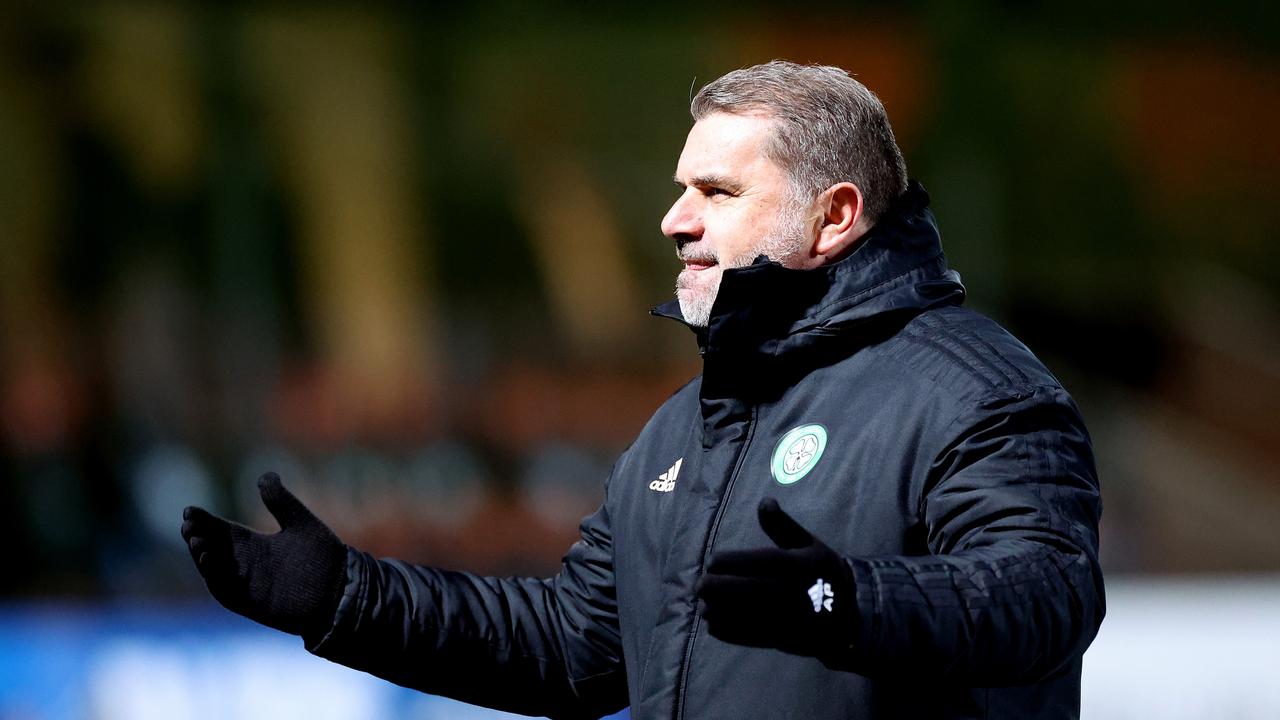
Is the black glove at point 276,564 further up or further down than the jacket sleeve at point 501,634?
further up

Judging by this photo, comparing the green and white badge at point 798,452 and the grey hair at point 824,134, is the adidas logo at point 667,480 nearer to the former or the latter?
the green and white badge at point 798,452

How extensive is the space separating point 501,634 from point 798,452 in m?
0.62

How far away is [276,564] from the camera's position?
2.21 meters

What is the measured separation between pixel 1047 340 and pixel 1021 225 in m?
0.82

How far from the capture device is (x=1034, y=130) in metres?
10.3

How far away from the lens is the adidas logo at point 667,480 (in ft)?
7.15

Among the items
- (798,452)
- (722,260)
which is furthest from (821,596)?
(722,260)

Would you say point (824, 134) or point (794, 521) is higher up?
point (824, 134)

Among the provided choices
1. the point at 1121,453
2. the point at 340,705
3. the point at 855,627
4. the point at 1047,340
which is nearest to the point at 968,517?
the point at 855,627

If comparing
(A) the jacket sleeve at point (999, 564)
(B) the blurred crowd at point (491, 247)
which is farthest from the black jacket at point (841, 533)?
(B) the blurred crowd at point (491, 247)

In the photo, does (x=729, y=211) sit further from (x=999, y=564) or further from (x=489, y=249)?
(x=489, y=249)

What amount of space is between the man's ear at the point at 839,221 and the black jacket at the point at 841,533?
9 cm

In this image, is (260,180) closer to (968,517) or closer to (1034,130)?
(1034,130)

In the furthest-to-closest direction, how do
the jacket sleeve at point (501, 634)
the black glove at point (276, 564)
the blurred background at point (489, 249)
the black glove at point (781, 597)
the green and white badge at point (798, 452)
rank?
the blurred background at point (489, 249), the jacket sleeve at point (501, 634), the black glove at point (276, 564), the green and white badge at point (798, 452), the black glove at point (781, 597)
